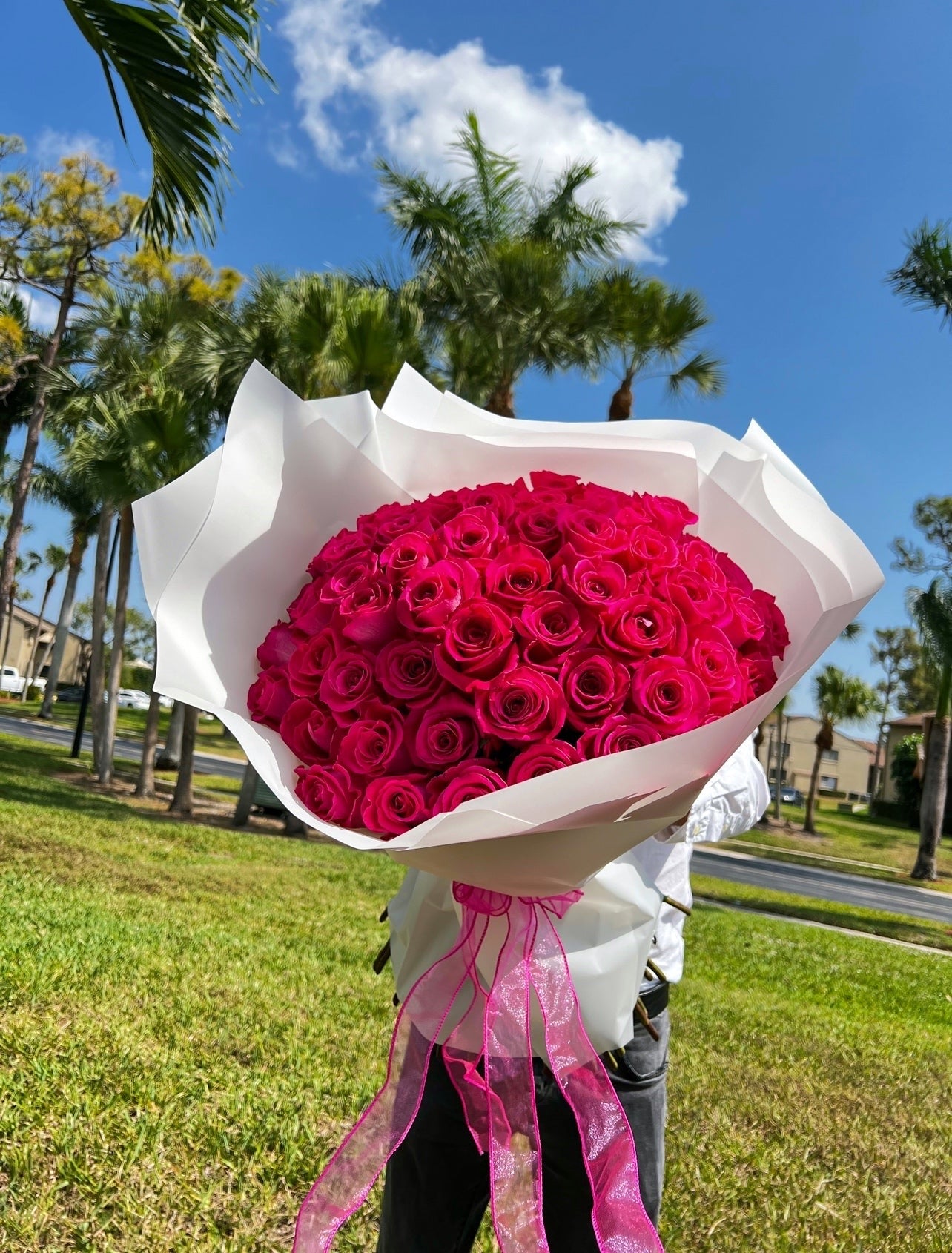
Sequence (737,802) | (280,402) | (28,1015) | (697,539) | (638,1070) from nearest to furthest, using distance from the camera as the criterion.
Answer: (697,539) → (280,402) → (638,1070) → (737,802) → (28,1015)

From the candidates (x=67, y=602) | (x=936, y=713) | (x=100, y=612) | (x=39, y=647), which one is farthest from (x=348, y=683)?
(x=39, y=647)

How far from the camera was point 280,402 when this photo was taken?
1.55 m

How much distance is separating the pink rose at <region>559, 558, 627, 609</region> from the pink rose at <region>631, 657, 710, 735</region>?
116mm

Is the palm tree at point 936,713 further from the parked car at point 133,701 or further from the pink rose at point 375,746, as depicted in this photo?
the parked car at point 133,701

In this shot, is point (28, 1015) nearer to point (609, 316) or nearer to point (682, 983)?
point (682, 983)

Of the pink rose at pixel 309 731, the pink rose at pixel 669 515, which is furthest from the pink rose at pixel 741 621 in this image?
the pink rose at pixel 309 731

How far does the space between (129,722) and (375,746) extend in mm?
39645

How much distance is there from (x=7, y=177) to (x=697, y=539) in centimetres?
1666

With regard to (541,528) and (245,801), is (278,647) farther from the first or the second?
(245,801)

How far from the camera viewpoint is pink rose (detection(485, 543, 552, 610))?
126 cm

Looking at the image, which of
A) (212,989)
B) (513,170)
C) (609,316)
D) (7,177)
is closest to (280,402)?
(212,989)

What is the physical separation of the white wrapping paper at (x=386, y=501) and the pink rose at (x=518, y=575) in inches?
12.6

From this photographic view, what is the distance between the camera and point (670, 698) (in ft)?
3.92

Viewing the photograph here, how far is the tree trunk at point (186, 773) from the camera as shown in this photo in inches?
497
